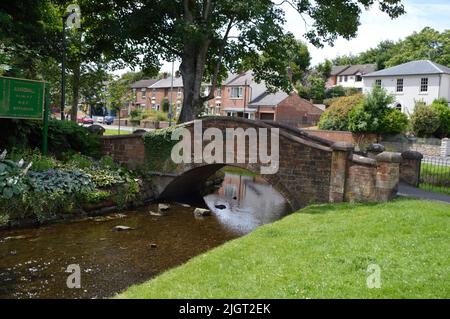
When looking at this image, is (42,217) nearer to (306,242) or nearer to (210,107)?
(306,242)

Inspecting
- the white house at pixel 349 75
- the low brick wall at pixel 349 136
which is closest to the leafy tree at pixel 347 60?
the white house at pixel 349 75

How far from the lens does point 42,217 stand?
13164 mm

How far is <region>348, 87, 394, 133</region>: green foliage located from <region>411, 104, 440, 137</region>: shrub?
159 inches

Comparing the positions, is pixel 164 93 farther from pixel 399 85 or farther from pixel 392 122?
pixel 392 122

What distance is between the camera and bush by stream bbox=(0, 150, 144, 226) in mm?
12688

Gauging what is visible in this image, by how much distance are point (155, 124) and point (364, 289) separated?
47.2m

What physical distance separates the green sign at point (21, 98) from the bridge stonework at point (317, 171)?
5288 mm

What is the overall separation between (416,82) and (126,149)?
4028cm

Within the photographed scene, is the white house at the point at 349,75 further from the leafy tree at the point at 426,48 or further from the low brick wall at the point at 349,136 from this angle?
the low brick wall at the point at 349,136

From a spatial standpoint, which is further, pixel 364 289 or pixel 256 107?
pixel 256 107

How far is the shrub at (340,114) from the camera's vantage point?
3708 cm

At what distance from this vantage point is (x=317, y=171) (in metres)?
14.5

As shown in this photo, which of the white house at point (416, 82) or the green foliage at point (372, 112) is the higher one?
the white house at point (416, 82)
